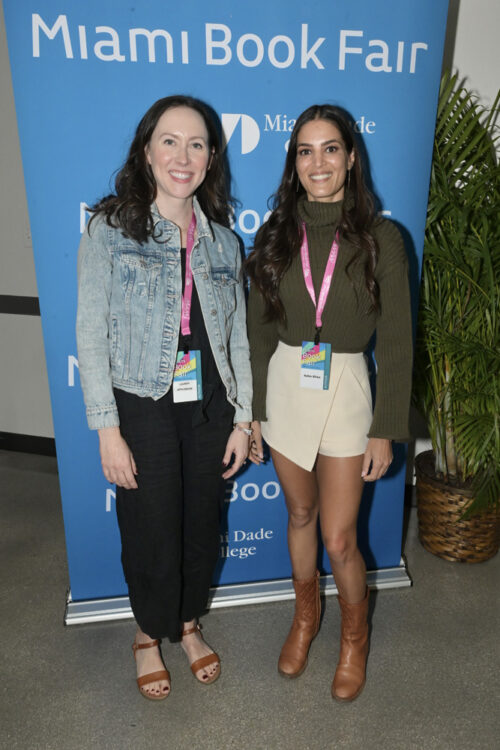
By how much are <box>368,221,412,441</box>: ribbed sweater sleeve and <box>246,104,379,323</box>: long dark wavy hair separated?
0.11 feet

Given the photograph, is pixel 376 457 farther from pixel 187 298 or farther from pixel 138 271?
pixel 138 271

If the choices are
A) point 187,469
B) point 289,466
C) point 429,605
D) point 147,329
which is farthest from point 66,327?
point 429,605

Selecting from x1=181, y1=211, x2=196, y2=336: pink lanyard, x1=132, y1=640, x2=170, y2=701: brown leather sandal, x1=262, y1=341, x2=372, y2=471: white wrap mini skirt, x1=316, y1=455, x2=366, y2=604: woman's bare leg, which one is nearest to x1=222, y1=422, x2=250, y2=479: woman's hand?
x1=262, y1=341, x2=372, y2=471: white wrap mini skirt

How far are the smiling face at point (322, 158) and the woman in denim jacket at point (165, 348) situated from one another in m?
0.27

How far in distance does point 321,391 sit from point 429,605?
1245 millimetres

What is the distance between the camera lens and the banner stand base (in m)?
2.39

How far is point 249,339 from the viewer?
1942mm

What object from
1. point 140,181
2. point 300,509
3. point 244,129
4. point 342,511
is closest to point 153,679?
point 300,509

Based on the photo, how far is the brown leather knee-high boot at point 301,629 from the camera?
2082 millimetres

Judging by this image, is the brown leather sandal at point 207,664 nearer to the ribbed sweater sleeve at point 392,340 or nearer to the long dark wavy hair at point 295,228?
the ribbed sweater sleeve at point 392,340

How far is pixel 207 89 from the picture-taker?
194 cm

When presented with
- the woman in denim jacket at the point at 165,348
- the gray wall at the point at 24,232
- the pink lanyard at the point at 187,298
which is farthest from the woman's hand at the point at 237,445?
the gray wall at the point at 24,232

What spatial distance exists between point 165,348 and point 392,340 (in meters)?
0.65

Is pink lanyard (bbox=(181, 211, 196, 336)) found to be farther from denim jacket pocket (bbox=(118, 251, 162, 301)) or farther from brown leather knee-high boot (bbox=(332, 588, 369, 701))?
brown leather knee-high boot (bbox=(332, 588, 369, 701))
